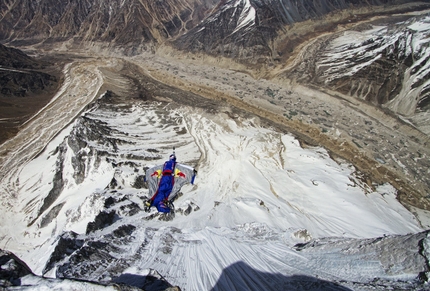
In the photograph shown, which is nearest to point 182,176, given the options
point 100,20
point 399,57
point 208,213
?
point 208,213

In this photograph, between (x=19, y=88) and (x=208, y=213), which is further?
(x=19, y=88)

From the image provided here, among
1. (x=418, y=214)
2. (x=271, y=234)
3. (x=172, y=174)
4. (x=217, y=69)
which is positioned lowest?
(x=418, y=214)

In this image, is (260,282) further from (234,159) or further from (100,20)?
(100,20)

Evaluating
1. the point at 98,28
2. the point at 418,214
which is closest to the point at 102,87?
the point at 418,214

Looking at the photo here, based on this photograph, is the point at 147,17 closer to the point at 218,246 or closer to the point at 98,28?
the point at 98,28

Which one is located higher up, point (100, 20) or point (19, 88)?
point (100, 20)

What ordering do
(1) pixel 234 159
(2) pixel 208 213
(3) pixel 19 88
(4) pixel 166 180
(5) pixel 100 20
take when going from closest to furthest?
(4) pixel 166 180 < (2) pixel 208 213 < (1) pixel 234 159 < (3) pixel 19 88 < (5) pixel 100 20
